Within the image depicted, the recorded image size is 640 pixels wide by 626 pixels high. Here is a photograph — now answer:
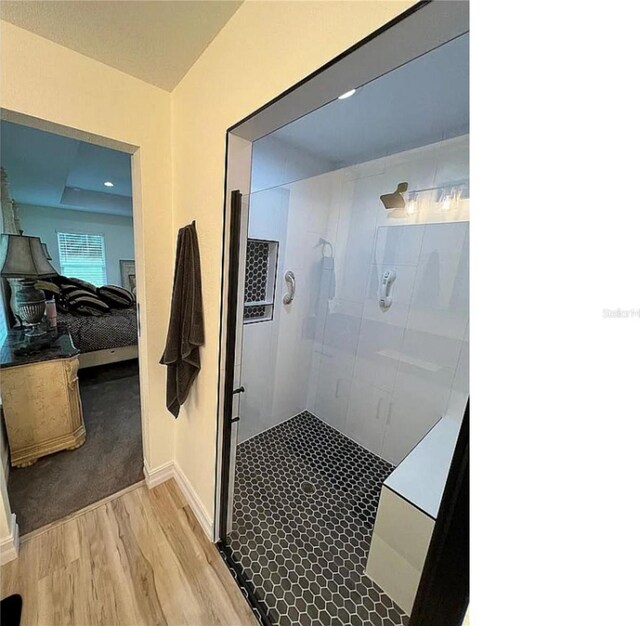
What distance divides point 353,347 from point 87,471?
2138mm

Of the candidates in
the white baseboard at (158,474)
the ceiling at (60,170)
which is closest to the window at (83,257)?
the ceiling at (60,170)

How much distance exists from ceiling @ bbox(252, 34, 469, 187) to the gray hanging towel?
0.73m

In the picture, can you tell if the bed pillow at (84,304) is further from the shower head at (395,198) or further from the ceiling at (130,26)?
the shower head at (395,198)

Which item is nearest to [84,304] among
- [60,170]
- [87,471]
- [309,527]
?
[60,170]

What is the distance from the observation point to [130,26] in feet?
3.46

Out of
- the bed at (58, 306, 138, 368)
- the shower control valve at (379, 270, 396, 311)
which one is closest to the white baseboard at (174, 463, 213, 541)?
the shower control valve at (379, 270, 396, 311)

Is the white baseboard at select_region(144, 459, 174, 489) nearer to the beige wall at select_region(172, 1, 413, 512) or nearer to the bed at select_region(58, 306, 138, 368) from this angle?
the beige wall at select_region(172, 1, 413, 512)

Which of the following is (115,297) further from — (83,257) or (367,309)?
(367,309)

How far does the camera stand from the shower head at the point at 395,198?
205cm

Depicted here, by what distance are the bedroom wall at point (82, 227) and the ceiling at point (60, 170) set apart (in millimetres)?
264
